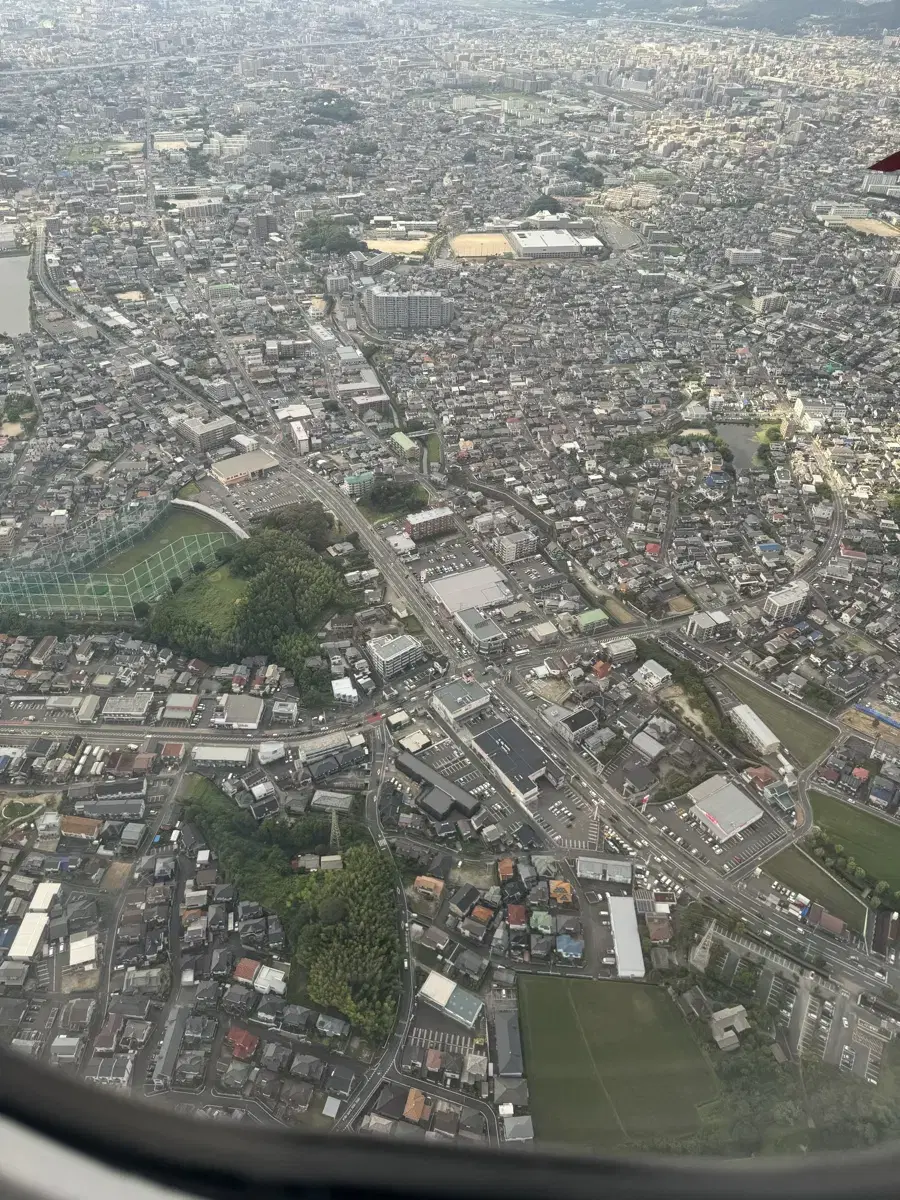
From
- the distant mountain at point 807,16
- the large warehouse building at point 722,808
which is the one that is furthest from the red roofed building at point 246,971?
the distant mountain at point 807,16

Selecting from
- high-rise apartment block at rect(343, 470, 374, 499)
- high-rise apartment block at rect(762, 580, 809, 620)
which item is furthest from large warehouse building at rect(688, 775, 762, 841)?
high-rise apartment block at rect(343, 470, 374, 499)

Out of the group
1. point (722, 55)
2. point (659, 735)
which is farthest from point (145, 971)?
point (722, 55)

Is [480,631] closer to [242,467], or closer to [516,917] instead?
[516,917]

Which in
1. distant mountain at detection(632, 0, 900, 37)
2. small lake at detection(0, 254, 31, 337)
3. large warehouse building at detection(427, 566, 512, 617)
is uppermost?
distant mountain at detection(632, 0, 900, 37)

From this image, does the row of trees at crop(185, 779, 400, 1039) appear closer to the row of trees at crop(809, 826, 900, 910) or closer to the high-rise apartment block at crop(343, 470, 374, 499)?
the row of trees at crop(809, 826, 900, 910)

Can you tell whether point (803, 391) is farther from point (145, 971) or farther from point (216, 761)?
point (145, 971)
